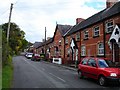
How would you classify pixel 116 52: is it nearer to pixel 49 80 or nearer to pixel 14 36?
pixel 49 80

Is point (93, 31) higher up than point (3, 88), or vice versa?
point (93, 31)

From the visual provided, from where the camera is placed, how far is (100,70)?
1509 cm

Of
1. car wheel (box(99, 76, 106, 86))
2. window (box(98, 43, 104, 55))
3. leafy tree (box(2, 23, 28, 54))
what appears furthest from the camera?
leafy tree (box(2, 23, 28, 54))

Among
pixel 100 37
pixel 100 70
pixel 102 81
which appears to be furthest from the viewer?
pixel 100 37

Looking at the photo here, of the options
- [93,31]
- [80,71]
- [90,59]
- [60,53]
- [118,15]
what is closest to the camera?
[90,59]

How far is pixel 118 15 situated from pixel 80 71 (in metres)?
9.92

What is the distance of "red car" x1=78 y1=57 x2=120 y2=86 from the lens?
14305 millimetres

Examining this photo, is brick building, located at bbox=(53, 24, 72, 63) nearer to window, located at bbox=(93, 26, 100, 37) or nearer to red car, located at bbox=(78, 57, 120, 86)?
window, located at bbox=(93, 26, 100, 37)

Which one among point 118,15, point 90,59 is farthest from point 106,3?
point 90,59

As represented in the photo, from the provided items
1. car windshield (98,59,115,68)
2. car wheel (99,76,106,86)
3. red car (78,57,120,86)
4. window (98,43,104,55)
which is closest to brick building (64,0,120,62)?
window (98,43,104,55)

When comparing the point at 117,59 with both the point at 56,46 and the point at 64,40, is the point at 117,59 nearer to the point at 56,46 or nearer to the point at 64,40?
the point at 64,40


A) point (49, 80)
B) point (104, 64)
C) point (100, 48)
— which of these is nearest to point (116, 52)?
point (100, 48)

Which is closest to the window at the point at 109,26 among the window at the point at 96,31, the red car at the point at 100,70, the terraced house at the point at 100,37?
the terraced house at the point at 100,37

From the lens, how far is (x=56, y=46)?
55.7 m
